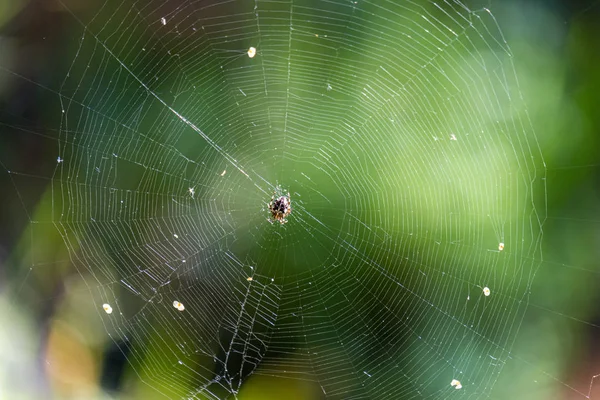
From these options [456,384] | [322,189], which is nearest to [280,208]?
[322,189]

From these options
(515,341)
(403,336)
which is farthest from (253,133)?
(515,341)

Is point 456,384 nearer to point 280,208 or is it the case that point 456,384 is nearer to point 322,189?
point 322,189

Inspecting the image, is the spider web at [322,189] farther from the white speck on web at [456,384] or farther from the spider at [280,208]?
the spider at [280,208]

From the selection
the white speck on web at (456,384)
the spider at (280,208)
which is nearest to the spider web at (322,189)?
the white speck on web at (456,384)

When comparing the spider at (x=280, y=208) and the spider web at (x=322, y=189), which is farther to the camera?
the spider at (x=280, y=208)

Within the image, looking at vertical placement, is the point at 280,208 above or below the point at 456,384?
above

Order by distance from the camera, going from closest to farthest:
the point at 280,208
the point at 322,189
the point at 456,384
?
the point at 456,384, the point at 322,189, the point at 280,208

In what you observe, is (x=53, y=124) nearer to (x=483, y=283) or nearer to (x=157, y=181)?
(x=157, y=181)
